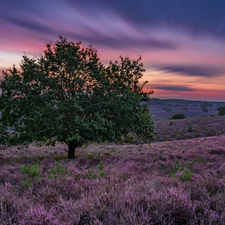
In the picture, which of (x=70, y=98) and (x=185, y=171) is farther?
(x=70, y=98)

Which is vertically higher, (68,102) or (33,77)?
(33,77)

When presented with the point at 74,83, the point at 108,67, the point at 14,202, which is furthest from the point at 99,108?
the point at 14,202

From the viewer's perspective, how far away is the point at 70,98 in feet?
42.8

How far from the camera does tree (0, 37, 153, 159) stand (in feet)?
39.4

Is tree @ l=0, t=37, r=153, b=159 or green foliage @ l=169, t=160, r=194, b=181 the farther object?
tree @ l=0, t=37, r=153, b=159

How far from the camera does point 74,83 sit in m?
13.2

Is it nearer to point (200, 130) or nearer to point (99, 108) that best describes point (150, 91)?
point (99, 108)

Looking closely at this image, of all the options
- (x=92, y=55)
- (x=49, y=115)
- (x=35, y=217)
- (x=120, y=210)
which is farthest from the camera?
(x=92, y=55)

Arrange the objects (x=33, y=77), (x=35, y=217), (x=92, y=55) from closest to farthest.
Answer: (x=35, y=217) → (x=33, y=77) → (x=92, y=55)

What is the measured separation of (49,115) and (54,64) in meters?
4.23

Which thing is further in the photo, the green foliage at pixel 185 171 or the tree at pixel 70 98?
the tree at pixel 70 98

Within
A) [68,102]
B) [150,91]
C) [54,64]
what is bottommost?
[68,102]

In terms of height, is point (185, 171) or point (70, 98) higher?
point (70, 98)

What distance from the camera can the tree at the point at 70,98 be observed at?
1202 cm
